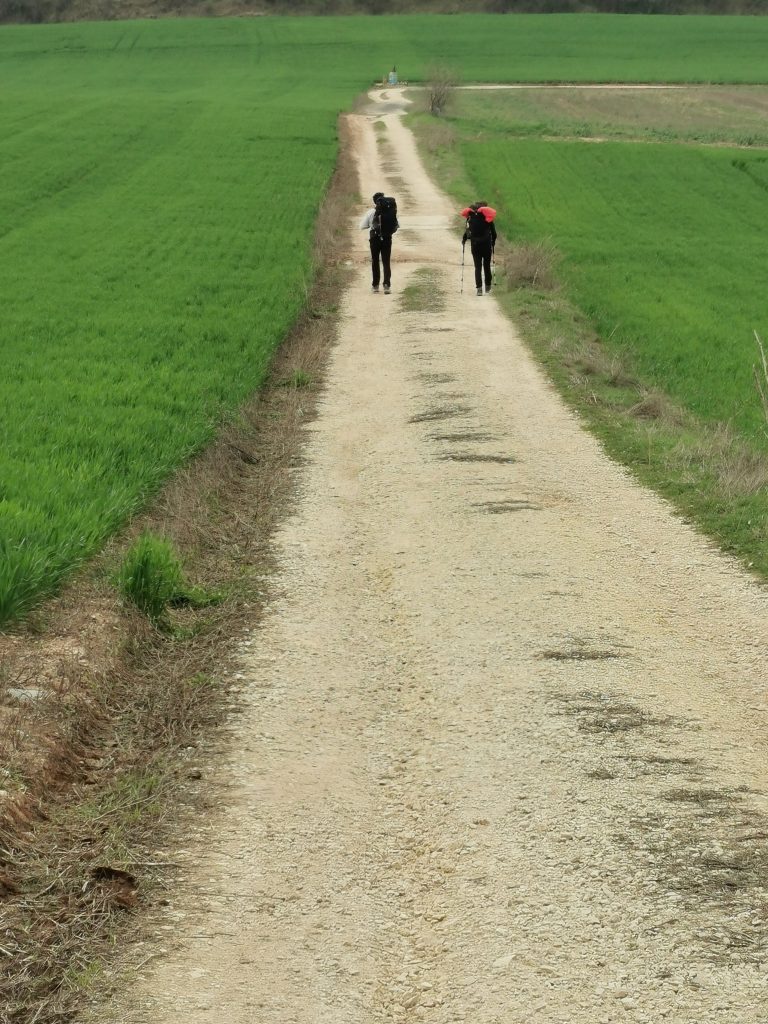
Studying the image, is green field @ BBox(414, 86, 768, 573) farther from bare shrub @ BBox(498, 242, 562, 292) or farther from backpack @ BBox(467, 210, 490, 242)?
backpack @ BBox(467, 210, 490, 242)

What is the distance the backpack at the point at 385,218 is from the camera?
70.9 ft

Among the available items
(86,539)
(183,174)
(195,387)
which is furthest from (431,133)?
(86,539)

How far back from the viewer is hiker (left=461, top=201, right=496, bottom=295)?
70.7ft

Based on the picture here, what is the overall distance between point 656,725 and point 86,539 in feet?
14.5

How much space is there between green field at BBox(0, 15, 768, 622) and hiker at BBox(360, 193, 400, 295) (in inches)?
58.7

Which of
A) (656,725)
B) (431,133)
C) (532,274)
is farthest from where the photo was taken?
(431,133)

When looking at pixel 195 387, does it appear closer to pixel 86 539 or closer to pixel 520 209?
pixel 86 539

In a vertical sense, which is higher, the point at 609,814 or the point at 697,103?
the point at 697,103

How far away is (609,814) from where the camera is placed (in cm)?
547

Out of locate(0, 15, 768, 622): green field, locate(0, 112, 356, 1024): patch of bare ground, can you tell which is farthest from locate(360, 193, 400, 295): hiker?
locate(0, 112, 356, 1024): patch of bare ground

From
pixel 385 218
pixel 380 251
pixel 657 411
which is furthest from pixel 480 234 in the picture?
pixel 657 411

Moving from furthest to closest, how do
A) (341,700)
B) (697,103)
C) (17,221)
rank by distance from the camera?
(697,103), (17,221), (341,700)

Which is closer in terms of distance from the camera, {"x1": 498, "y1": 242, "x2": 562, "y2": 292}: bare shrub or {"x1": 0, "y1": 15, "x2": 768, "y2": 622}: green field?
{"x1": 0, "y1": 15, "x2": 768, "y2": 622}: green field

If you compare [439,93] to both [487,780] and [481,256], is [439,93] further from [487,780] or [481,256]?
[487,780]
